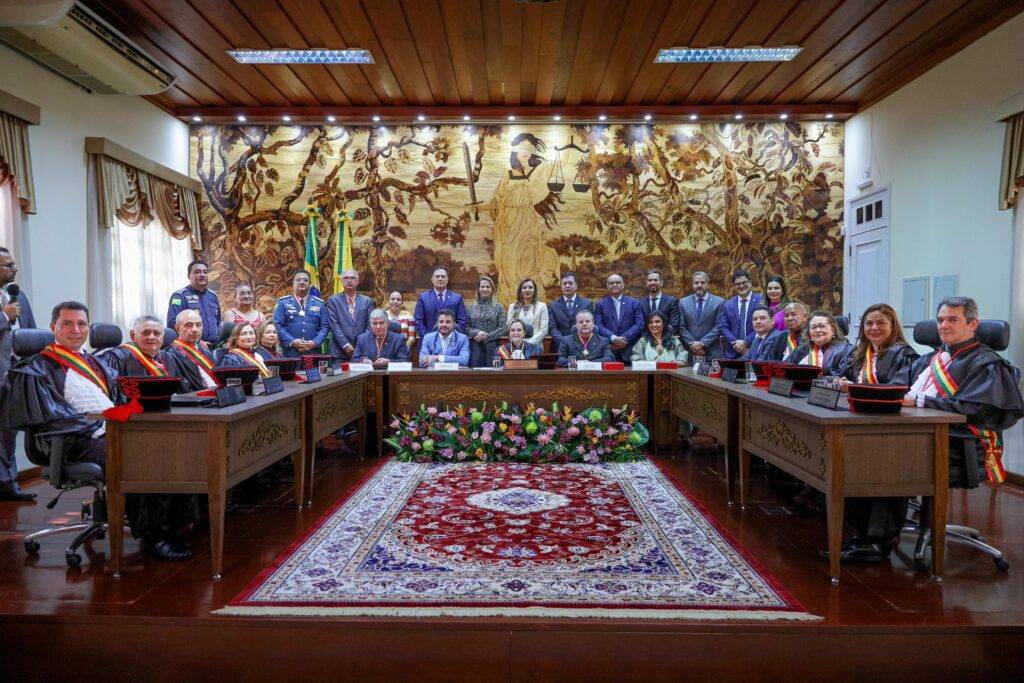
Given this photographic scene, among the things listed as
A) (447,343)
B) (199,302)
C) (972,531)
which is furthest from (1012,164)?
(199,302)

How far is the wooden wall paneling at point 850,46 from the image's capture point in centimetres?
549

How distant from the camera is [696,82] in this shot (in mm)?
7363

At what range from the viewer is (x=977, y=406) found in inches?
129

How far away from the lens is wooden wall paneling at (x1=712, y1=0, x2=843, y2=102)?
5.43 meters

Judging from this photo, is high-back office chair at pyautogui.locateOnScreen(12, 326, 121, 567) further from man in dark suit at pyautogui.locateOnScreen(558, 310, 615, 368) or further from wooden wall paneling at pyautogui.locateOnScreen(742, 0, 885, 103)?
wooden wall paneling at pyautogui.locateOnScreen(742, 0, 885, 103)

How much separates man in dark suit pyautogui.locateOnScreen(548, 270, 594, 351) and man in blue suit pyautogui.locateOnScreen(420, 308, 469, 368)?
4.00 ft

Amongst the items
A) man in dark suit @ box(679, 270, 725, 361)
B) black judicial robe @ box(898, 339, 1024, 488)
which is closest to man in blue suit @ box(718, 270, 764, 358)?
man in dark suit @ box(679, 270, 725, 361)

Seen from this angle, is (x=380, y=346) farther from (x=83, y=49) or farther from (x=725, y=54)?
(x=725, y=54)

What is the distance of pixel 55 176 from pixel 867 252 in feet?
28.6

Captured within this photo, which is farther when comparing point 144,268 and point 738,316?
point 144,268

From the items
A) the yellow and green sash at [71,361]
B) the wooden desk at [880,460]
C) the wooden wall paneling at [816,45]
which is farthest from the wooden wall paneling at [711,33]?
the yellow and green sash at [71,361]

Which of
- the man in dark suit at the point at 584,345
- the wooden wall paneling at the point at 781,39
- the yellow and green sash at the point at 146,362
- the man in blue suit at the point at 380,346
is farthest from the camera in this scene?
the man in dark suit at the point at 584,345

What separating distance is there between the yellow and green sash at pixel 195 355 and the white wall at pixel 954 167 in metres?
6.20

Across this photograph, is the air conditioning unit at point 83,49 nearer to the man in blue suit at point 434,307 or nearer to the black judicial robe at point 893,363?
the man in blue suit at point 434,307
